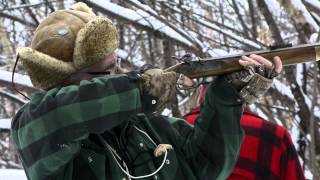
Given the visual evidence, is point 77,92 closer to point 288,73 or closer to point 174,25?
point 288,73

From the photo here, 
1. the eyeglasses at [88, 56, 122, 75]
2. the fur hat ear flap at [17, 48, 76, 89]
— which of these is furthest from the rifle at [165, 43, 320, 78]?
the fur hat ear flap at [17, 48, 76, 89]

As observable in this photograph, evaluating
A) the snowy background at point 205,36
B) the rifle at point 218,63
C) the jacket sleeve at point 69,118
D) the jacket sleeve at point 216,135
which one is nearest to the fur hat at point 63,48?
the jacket sleeve at point 69,118

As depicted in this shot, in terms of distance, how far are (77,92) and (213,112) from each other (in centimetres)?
49

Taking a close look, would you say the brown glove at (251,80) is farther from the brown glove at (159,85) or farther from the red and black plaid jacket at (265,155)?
the red and black plaid jacket at (265,155)

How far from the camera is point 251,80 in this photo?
7.29 ft

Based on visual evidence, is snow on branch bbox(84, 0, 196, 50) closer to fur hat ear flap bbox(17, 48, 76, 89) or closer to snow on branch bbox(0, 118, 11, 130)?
snow on branch bbox(0, 118, 11, 130)

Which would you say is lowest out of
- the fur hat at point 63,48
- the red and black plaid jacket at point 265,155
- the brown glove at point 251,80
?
the red and black plaid jacket at point 265,155

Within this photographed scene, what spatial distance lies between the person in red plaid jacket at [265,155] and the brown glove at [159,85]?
2.68 feet

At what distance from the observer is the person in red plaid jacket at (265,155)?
2973 mm

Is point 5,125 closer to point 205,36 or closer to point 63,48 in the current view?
point 205,36

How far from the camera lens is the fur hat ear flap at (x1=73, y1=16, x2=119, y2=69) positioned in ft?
7.29

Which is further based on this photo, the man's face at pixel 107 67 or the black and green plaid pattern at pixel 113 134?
the man's face at pixel 107 67

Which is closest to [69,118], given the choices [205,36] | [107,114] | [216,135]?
[107,114]

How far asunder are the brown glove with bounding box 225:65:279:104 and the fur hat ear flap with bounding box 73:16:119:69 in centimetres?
43
